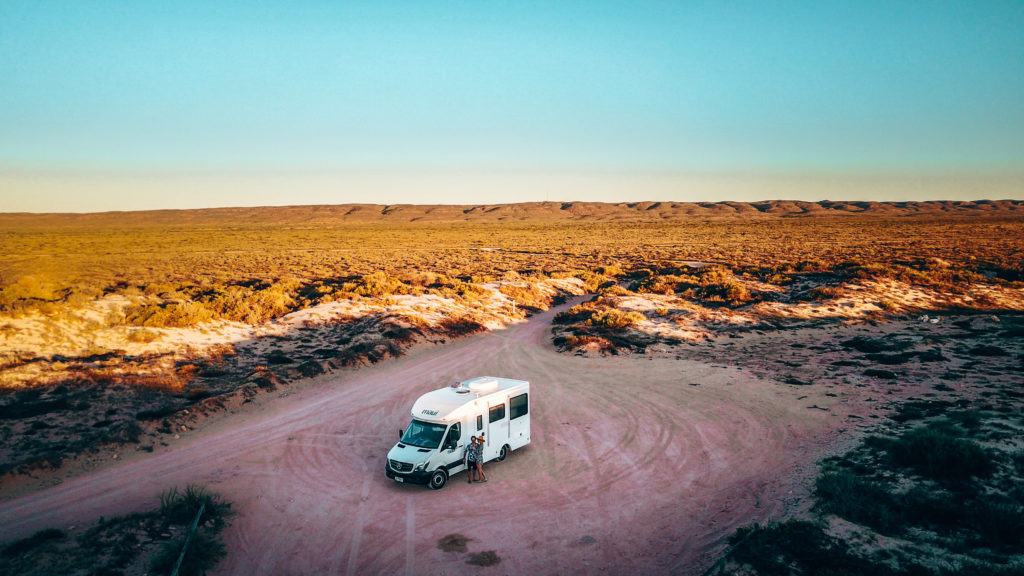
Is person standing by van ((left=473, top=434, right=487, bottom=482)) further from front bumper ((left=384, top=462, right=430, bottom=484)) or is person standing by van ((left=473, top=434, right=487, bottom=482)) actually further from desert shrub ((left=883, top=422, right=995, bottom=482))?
desert shrub ((left=883, top=422, right=995, bottom=482))

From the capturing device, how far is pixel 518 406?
1702cm

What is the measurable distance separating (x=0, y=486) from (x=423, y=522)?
1142cm

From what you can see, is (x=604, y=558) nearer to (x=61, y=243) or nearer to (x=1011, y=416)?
(x=1011, y=416)

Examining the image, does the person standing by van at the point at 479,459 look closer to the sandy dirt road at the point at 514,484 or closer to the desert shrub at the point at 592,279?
the sandy dirt road at the point at 514,484

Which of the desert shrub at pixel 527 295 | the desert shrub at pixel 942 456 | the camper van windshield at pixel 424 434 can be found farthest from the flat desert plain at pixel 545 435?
the desert shrub at pixel 527 295

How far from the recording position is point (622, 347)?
99.1 ft

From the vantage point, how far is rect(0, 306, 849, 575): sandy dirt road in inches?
471

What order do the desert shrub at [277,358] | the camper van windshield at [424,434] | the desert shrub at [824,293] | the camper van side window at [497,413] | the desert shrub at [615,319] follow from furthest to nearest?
the desert shrub at [824,293], the desert shrub at [615,319], the desert shrub at [277,358], the camper van side window at [497,413], the camper van windshield at [424,434]

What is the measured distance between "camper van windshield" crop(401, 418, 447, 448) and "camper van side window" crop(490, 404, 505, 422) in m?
1.75

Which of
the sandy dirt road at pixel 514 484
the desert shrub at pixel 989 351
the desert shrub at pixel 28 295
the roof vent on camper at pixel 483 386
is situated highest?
the desert shrub at pixel 28 295

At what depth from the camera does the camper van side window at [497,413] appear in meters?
16.2

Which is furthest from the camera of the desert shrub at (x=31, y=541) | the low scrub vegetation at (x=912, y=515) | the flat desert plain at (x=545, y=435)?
the flat desert plain at (x=545, y=435)

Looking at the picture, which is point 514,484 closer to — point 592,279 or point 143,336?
point 143,336

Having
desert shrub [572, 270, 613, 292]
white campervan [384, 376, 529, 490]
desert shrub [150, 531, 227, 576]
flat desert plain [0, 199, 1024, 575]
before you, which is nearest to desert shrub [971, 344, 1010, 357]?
flat desert plain [0, 199, 1024, 575]
